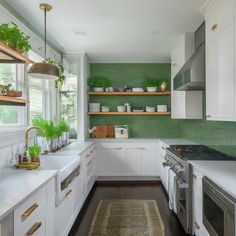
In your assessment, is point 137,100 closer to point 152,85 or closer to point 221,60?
point 152,85

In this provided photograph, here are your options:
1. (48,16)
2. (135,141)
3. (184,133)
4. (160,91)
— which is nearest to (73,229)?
(135,141)

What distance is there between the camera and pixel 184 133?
487cm

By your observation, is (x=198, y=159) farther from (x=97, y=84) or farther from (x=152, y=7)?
(x=97, y=84)

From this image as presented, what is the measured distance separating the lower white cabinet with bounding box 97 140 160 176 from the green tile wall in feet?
1.93

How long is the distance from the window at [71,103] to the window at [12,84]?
1751 mm

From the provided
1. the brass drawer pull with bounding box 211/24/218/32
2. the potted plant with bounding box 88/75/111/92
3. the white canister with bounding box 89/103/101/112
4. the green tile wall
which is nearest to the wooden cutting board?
the green tile wall

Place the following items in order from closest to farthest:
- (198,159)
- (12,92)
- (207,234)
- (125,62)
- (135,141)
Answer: (207,234)
(12,92)
(198,159)
(135,141)
(125,62)

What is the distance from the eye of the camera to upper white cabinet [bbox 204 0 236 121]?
6.97 ft

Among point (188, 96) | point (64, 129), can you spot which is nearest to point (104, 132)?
point (64, 129)

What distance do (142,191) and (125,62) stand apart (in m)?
2.82

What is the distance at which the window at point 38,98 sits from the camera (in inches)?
134

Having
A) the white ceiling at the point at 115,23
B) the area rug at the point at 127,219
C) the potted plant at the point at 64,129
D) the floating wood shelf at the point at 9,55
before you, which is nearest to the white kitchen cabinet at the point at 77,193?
the area rug at the point at 127,219

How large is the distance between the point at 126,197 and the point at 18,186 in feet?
8.47

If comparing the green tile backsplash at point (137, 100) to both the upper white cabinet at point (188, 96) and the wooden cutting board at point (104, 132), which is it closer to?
the wooden cutting board at point (104, 132)
